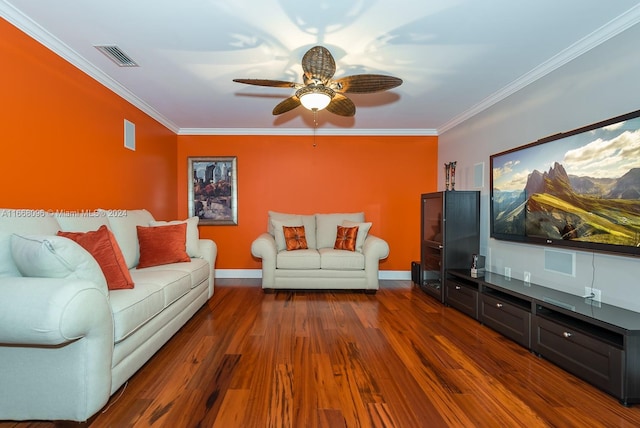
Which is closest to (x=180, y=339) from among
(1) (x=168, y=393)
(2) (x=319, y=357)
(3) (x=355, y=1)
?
(1) (x=168, y=393)

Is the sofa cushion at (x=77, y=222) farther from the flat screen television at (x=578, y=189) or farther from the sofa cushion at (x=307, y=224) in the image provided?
the flat screen television at (x=578, y=189)

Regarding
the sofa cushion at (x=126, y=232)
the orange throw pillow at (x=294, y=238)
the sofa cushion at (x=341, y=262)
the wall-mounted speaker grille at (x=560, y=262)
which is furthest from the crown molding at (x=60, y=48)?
the wall-mounted speaker grille at (x=560, y=262)

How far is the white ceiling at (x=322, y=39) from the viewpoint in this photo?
6.89 feet

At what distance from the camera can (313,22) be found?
7.42 ft

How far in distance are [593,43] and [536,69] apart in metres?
0.53

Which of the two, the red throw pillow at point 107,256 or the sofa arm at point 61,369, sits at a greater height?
the red throw pillow at point 107,256

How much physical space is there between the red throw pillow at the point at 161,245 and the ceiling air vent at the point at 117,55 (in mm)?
1566

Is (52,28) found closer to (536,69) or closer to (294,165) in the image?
(294,165)

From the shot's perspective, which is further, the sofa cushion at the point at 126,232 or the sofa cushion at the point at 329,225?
the sofa cushion at the point at 329,225

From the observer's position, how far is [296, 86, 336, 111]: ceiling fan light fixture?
8.01ft

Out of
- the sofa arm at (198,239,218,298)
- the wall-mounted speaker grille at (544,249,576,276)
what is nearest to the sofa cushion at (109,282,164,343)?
the sofa arm at (198,239,218,298)

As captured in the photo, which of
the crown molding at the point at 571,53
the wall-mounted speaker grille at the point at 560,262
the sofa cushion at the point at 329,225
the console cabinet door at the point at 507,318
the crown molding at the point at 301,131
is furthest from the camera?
the crown molding at the point at 301,131

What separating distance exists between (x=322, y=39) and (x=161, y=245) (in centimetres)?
245

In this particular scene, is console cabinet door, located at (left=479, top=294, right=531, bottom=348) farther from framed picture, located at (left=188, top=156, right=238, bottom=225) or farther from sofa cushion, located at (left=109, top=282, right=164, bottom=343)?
framed picture, located at (left=188, top=156, right=238, bottom=225)
